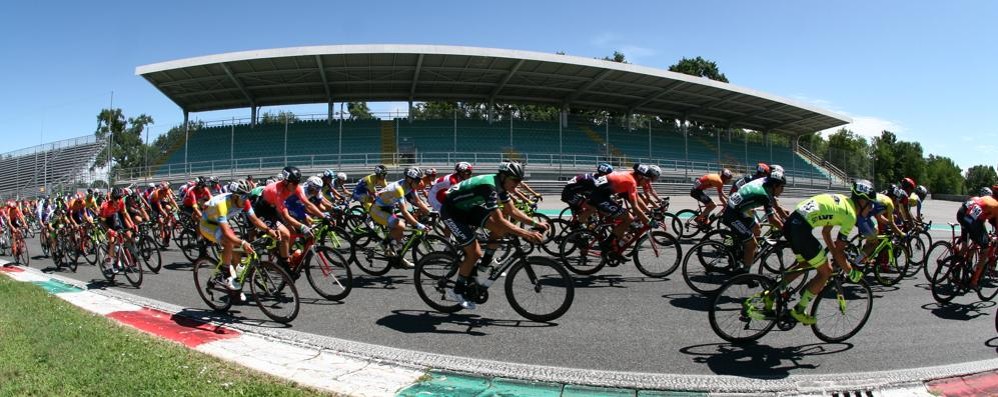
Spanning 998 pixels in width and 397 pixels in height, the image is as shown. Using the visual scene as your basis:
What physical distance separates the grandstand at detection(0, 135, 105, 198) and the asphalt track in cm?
3344

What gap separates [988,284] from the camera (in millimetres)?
8398

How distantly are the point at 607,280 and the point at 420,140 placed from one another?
2605cm

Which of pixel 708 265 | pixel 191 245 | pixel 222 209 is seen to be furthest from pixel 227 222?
pixel 708 265

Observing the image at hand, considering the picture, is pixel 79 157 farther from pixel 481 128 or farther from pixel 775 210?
pixel 775 210

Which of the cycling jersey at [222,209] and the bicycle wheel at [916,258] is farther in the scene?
the bicycle wheel at [916,258]

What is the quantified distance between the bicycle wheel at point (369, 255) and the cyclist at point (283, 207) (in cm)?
101

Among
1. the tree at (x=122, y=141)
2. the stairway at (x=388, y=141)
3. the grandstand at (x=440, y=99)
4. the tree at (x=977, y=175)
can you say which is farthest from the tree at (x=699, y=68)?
the tree at (x=977, y=175)

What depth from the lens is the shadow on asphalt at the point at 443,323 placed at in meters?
6.30

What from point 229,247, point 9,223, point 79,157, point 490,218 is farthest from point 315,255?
point 79,157

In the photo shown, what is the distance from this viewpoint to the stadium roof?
1092 inches

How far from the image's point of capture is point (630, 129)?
124 ft

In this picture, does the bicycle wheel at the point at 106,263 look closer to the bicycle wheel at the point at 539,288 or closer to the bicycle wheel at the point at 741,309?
the bicycle wheel at the point at 539,288

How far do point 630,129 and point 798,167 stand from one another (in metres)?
17.1

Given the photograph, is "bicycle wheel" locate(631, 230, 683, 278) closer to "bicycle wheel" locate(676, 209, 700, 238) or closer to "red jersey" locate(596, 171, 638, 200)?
"red jersey" locate(596, 171, 638, 200)
